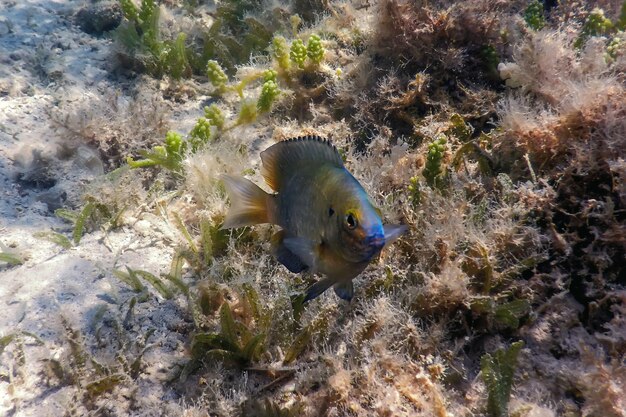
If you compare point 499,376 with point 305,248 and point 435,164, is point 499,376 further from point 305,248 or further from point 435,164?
point 435,164

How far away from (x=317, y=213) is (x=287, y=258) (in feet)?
1.26

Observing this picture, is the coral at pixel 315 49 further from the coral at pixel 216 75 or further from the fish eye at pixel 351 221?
the fish eye at pixel 351 221

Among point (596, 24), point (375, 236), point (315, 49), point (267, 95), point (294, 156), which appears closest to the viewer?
point (375, 236)

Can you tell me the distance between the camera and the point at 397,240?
329 cm

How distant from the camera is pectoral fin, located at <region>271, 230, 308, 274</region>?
2.19 meters

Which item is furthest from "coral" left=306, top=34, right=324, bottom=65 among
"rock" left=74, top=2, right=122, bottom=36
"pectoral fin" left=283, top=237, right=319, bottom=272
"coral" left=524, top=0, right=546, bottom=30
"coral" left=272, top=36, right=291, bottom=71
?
"rock" left=74, top=2, right=122, bottom=36

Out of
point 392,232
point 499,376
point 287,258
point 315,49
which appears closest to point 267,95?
point 315,49

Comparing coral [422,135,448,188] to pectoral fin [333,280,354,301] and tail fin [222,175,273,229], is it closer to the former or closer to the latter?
tail fin [222,175,273,229]

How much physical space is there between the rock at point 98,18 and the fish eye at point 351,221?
679 cm

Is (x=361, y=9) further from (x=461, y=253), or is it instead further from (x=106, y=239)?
(x=106, y=239)

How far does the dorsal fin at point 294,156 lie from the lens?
2086mm

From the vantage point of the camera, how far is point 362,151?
4.43 m

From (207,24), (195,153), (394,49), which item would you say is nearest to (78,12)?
(207,24)

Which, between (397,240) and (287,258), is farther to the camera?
(397,240)
